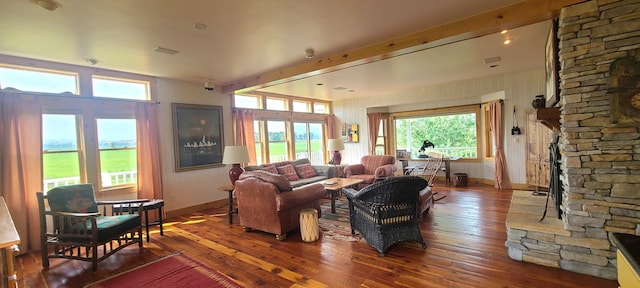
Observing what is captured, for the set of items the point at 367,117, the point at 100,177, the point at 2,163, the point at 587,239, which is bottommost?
the point at 587,239

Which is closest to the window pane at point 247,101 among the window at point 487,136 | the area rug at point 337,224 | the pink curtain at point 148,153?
the pink curtain at point 148,153

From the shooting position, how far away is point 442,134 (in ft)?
25.5

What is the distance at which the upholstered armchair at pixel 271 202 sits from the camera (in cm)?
360

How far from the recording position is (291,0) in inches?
94.8

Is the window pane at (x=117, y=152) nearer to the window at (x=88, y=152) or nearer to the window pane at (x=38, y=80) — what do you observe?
the window at (x=88, y=152)

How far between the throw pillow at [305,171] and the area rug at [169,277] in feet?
11.5

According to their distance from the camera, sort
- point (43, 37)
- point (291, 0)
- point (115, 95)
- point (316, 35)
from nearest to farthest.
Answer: point (291, 0), point (43, 37), point (316, 35), point (115, 95)

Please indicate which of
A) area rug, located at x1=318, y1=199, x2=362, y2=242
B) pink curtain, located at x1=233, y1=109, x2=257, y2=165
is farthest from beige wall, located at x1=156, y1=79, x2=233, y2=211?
area rug, located at x1=318, y1=199, x2=362, y2=242

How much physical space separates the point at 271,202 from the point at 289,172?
2.53 metres

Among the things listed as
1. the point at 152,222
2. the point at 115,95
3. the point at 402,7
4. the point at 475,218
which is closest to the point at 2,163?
the point at 115,95

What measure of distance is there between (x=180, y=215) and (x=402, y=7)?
5.18 metres

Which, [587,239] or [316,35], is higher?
[316,35]

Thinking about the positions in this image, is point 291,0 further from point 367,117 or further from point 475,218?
point 367,117

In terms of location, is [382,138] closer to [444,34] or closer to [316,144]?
[316,144]
